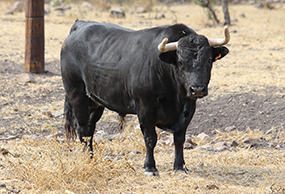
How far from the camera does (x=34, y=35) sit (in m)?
8.52

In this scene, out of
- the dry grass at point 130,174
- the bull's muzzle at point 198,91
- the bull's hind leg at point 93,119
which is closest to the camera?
the bull's muzzle at point 198,91

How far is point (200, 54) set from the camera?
3621mm

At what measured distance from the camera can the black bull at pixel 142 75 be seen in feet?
12.0

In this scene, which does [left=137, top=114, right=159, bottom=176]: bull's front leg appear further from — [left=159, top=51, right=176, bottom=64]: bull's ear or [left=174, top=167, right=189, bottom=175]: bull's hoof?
[left=159, top=51, right=176, bottom=64]: bull's ear

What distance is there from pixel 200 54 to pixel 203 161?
5.44 ft

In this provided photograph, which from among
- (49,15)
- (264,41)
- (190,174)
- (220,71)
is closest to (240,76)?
(220,71)

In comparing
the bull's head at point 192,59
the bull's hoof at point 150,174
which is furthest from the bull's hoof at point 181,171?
the bull's head at point 192,59

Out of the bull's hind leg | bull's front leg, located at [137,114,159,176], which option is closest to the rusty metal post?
the bull's hind leg

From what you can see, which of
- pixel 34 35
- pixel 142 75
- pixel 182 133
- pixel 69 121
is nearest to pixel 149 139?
pixel 182 133

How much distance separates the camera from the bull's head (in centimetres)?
354

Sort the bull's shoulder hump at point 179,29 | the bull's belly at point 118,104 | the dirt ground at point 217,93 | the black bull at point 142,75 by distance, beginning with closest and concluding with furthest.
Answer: the black bull at point 142,75 < the bull's shoulder hump at point 179,29 < the bull's belly at point 118,104 < the dirt ground at point 217,93

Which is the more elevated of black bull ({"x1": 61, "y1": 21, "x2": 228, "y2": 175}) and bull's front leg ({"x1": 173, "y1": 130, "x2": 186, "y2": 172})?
black bull ({"x1": 61, "y1": 21, "x2": 228, "y2": 175})

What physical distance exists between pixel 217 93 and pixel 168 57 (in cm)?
375

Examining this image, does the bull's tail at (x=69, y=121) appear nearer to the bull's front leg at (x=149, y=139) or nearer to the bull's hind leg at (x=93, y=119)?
the bull's hind leg at (x=93, y=119)
